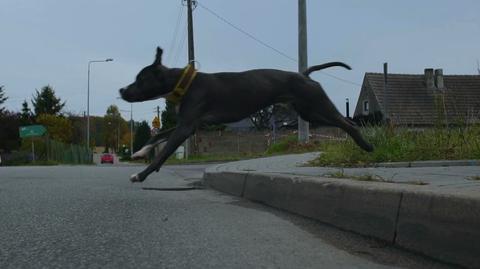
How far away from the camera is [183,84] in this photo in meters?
6.13

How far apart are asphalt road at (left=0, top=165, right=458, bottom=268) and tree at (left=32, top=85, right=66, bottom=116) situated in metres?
76.9

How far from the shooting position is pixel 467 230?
10.2 feet

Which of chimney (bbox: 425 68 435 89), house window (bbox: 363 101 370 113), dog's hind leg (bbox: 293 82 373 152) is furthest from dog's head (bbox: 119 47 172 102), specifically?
house window (bbox: 363 101 370 113)

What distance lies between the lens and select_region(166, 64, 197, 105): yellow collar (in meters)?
6.14

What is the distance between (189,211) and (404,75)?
44521mm

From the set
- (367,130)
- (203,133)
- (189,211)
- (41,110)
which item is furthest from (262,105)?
(41,110)

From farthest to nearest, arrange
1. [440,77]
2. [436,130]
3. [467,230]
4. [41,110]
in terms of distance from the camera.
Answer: [41,110]
[440,77]
[436,130]
[467,230]

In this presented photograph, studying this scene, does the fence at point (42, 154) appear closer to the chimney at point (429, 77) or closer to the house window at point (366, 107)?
the house window at point (366, 107)

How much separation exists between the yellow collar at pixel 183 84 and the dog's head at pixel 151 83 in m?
0.08

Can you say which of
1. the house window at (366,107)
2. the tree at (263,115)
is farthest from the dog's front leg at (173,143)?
the house window at (366,107)

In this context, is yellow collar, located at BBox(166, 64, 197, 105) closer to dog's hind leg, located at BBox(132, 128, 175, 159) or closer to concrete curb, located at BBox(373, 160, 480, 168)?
dog's hind leg, located at BBox(132, 128, 175, 159)

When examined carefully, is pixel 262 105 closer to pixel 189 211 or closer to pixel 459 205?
pixel 189 211

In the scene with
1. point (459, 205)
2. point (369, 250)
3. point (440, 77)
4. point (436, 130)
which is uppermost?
point (440, 77)

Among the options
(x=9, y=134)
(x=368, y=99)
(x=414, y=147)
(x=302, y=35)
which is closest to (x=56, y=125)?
(x=9, y=134)
